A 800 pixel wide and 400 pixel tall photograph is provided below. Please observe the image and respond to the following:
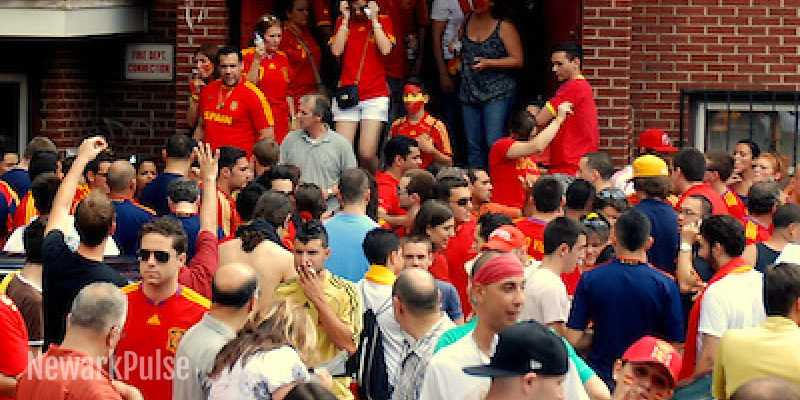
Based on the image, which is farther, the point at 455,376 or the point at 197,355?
the point at 197,355

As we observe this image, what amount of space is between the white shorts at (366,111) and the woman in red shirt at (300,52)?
0.86 m

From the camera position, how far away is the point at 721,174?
11352 mm

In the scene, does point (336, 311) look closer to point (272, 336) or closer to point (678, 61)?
point (272, 336)

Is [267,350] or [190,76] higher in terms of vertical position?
[190,76]

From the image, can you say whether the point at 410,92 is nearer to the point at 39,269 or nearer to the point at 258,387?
the point at 39,269

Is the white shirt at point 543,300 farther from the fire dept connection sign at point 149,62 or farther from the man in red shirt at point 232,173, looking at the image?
the fire dept connection sign at point 149,62

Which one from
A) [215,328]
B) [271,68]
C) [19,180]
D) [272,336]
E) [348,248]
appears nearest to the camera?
[272,336]

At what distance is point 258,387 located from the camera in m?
5.84

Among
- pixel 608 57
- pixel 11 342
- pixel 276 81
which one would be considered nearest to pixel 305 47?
pixel 276 81

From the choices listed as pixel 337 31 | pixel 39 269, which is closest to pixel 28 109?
pixel 337 31

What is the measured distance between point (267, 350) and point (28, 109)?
1086 cm

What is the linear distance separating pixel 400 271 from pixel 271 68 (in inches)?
236

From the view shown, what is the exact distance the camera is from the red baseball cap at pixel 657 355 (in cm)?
636

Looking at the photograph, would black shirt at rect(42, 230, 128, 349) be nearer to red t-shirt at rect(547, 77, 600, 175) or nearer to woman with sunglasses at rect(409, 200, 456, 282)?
woman with sunglasses at rect(409, 200, 456, 282)
